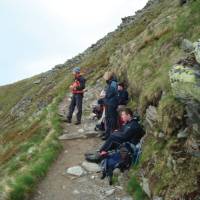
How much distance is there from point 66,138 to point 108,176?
672 cm

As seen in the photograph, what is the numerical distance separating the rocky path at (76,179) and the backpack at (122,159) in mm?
502

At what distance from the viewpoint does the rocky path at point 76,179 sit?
724 inches

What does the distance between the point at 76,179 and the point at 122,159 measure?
2.09 metres

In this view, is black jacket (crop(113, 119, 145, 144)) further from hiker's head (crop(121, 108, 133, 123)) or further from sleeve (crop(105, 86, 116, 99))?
sleeve (crop(105, 86, 116, 99))

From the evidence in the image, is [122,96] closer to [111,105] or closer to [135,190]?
[111,105]

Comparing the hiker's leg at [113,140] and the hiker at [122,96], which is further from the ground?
the hiker at [122,96]

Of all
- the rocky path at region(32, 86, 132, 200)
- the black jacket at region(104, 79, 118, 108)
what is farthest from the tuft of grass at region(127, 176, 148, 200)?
the black jacket at region(104, 79, 118, 108)

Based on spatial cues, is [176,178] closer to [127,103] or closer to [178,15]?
[127,103]

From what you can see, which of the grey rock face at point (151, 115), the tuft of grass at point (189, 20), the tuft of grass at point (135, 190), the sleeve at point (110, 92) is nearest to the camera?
the tuft of grass at point (135, 190)

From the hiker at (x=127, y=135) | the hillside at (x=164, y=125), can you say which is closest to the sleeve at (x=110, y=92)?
the hillside at (x=164, y=125)

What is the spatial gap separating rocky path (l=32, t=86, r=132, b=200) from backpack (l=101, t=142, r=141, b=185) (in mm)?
502

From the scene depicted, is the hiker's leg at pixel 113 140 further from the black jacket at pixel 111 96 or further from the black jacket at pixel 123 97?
the black jacket at pixel 123 97

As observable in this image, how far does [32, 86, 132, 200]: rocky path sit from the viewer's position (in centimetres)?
1839

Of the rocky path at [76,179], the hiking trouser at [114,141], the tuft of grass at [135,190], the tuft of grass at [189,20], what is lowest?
the tuft of grass at [135,190]
